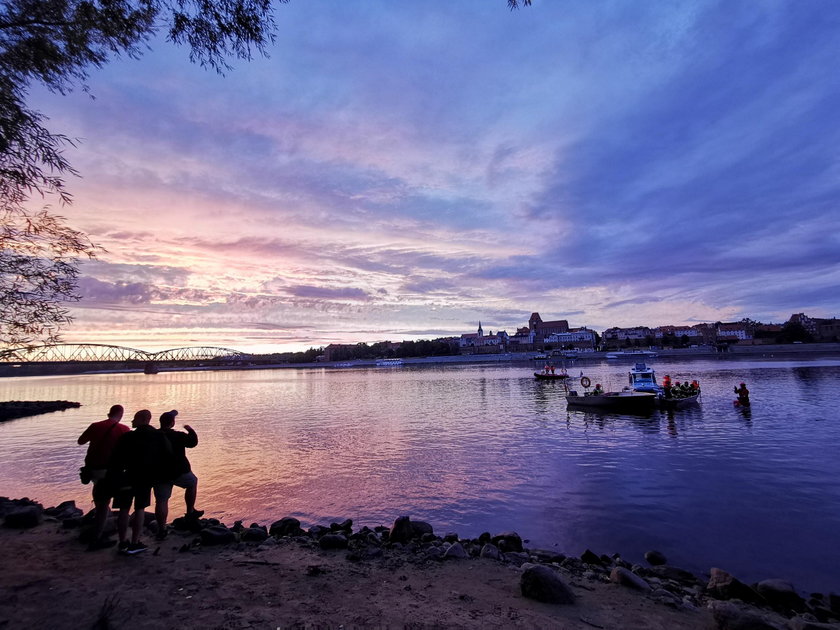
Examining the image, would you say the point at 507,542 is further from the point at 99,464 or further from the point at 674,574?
the point at 99,464

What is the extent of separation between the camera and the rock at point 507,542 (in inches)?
387

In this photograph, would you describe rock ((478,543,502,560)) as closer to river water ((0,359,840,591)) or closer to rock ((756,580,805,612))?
river water ((0,359,840,591))

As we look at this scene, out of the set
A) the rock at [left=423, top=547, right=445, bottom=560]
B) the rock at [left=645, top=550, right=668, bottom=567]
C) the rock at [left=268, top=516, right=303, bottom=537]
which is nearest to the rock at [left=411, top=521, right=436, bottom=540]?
the rock at [left=423, top=547, right=445, bottom=560]

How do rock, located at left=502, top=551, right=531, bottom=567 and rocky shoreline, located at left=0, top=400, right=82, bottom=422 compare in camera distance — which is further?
rocky shoreline, located at left=0, top=400, right=82, bottom=422

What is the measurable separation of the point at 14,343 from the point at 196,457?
16084 mm

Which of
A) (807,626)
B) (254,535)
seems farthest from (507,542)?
(254,535)

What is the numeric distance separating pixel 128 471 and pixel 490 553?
24.1ft

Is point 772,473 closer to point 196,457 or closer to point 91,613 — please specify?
point 91,613

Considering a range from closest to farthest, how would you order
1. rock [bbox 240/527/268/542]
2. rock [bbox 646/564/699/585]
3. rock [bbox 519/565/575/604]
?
rock [bbox 519/565/575/604] → rock [bbox 646/564/699/585] → rock [bbox 240/527/268/542]

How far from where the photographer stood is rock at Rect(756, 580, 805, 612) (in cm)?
770

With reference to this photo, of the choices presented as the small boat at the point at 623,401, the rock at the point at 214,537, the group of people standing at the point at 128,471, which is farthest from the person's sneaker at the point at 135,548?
the small boat at the point at 623,401

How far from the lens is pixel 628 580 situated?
7816 mm

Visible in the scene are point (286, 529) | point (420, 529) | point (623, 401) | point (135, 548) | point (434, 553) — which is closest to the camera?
point (135, 548)

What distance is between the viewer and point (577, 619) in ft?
20.9
